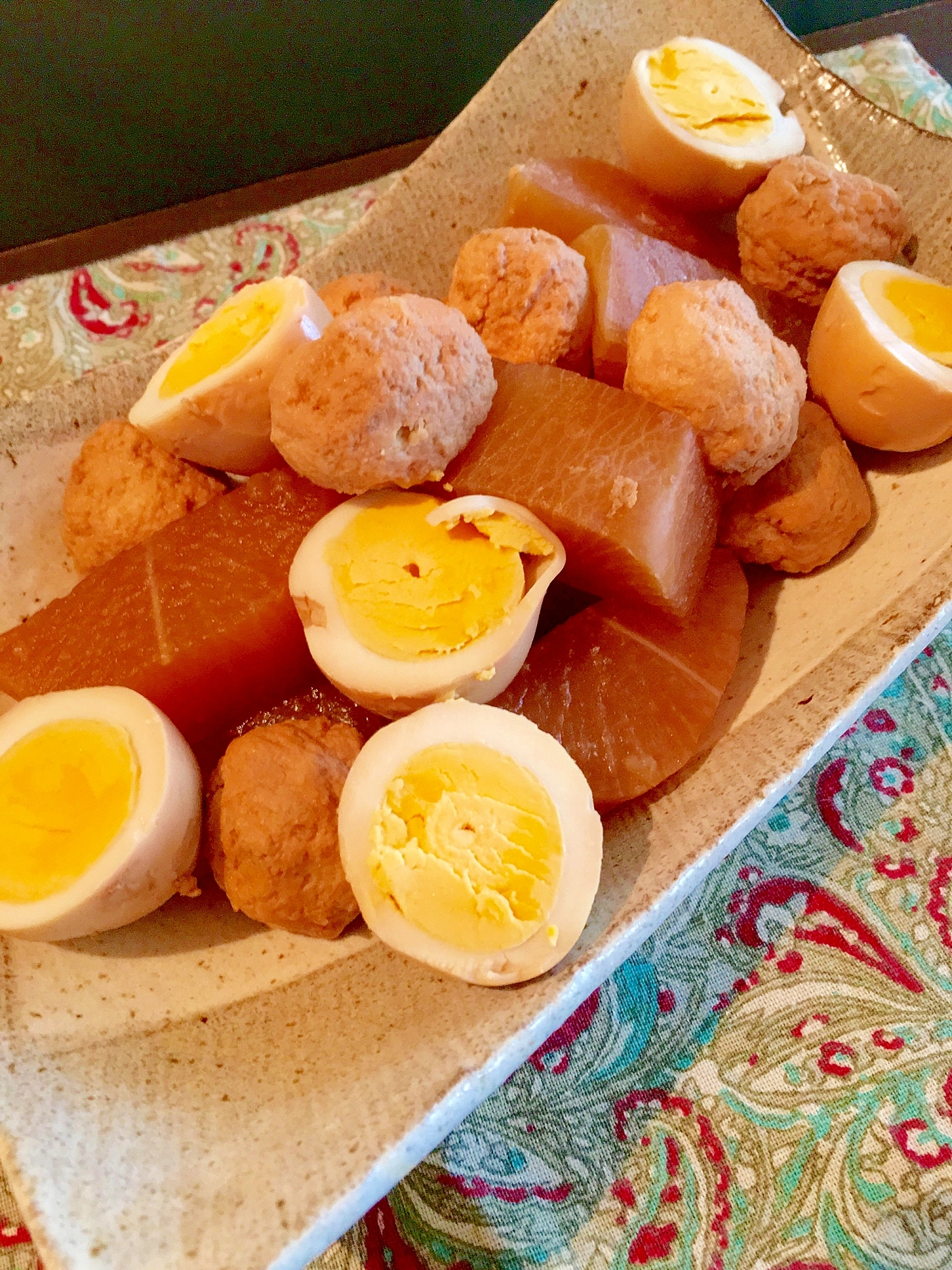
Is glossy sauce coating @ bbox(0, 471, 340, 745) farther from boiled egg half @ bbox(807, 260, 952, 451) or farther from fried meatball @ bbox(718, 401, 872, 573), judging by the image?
boiled egg half @ bbox(807, 260, 952, 451)

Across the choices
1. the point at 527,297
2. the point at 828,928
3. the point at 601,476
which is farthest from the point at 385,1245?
the point at 527,297

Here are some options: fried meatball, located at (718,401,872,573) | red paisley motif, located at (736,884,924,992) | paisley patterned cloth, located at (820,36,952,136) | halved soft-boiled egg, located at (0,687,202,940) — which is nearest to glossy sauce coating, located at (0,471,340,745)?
halved soft-boiled egg, located at (0,687,202,940)

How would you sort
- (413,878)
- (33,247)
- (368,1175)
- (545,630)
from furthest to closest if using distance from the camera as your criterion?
(33,247), (545,630), (413,878), (368,1175)

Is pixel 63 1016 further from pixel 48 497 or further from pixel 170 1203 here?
pixel 48 497

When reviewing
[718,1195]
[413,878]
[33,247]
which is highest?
[33,247]

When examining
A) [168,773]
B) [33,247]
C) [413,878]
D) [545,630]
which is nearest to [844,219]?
[545,630]

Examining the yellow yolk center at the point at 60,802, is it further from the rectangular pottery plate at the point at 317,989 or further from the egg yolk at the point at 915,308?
the egg yolk at the point at 915,308

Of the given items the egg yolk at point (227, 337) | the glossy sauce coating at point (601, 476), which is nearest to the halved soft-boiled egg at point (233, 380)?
the egg yolk at point (227, 337)

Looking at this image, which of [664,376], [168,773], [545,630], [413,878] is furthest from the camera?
[545,630]
